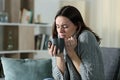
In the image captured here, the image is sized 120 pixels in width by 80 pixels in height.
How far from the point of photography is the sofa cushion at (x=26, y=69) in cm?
196

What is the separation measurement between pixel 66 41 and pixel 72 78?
23cm

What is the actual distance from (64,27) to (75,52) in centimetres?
17

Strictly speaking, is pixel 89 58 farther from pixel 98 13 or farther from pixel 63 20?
pixel 98 13

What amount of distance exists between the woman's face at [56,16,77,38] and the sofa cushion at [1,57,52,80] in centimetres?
48

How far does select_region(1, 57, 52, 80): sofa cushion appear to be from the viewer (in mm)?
1955

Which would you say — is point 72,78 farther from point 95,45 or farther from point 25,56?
point 25,56

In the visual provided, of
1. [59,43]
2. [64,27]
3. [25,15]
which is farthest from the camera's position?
[25,15]

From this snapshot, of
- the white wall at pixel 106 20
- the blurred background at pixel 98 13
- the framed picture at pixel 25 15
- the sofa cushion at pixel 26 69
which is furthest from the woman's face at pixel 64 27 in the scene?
the white wall at pixel 106 20

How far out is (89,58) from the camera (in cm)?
154

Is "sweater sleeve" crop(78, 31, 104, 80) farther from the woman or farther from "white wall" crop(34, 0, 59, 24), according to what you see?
"white wall" crop(34, 0, 59, 24)

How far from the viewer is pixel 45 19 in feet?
12.0

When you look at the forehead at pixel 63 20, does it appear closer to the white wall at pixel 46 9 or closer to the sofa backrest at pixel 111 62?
the sofa backrest at pixel 111 62

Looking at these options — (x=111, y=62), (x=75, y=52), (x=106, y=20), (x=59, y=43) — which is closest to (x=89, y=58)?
(x=75, y=52)

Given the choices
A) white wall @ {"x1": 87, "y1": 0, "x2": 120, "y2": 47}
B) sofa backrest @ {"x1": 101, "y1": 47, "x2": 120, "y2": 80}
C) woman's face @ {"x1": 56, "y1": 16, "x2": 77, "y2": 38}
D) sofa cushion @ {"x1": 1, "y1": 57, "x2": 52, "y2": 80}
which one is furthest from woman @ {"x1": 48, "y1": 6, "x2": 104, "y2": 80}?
white wall @ {"x1": 87, "y1": 0, "x2": 120, "y2": 47}
